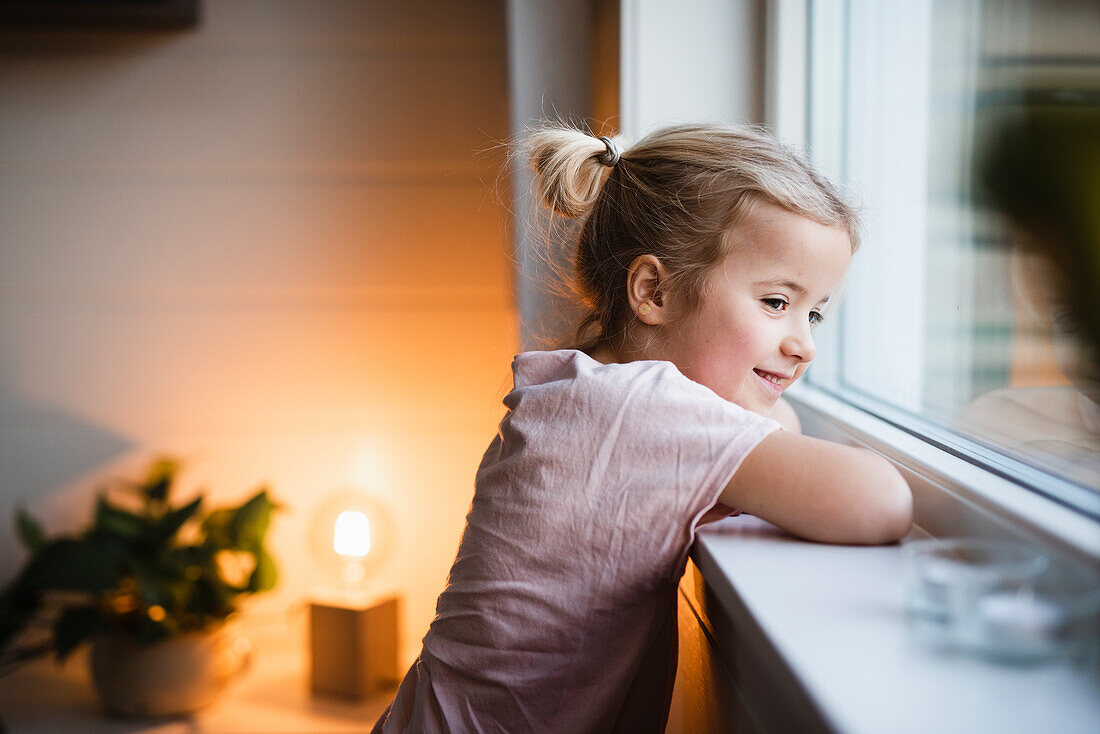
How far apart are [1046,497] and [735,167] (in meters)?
0.43

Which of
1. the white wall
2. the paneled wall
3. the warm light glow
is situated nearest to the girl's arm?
the white wall

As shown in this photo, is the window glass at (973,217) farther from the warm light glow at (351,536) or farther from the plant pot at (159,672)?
the plant pot at (159,672)

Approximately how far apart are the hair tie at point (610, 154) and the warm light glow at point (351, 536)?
1145 mm

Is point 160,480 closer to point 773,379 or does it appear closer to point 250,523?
point 250,523

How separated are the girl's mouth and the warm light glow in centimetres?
121

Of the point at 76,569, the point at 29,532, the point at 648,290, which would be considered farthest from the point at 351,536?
the point at 648,290

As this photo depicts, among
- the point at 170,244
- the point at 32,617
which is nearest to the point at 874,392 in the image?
the point at 170,244

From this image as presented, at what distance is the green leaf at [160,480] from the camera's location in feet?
5.97

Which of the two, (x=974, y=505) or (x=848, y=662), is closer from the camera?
(x=848, y=662)

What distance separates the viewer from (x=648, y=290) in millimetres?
882

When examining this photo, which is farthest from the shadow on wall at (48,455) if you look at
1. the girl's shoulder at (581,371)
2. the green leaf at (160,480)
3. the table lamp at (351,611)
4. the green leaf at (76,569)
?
the girl's shoulder at (581,371)

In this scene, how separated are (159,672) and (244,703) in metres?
0.20

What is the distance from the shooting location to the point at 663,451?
23.7 inches

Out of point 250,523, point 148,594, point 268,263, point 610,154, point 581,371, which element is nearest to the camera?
point 581,371
